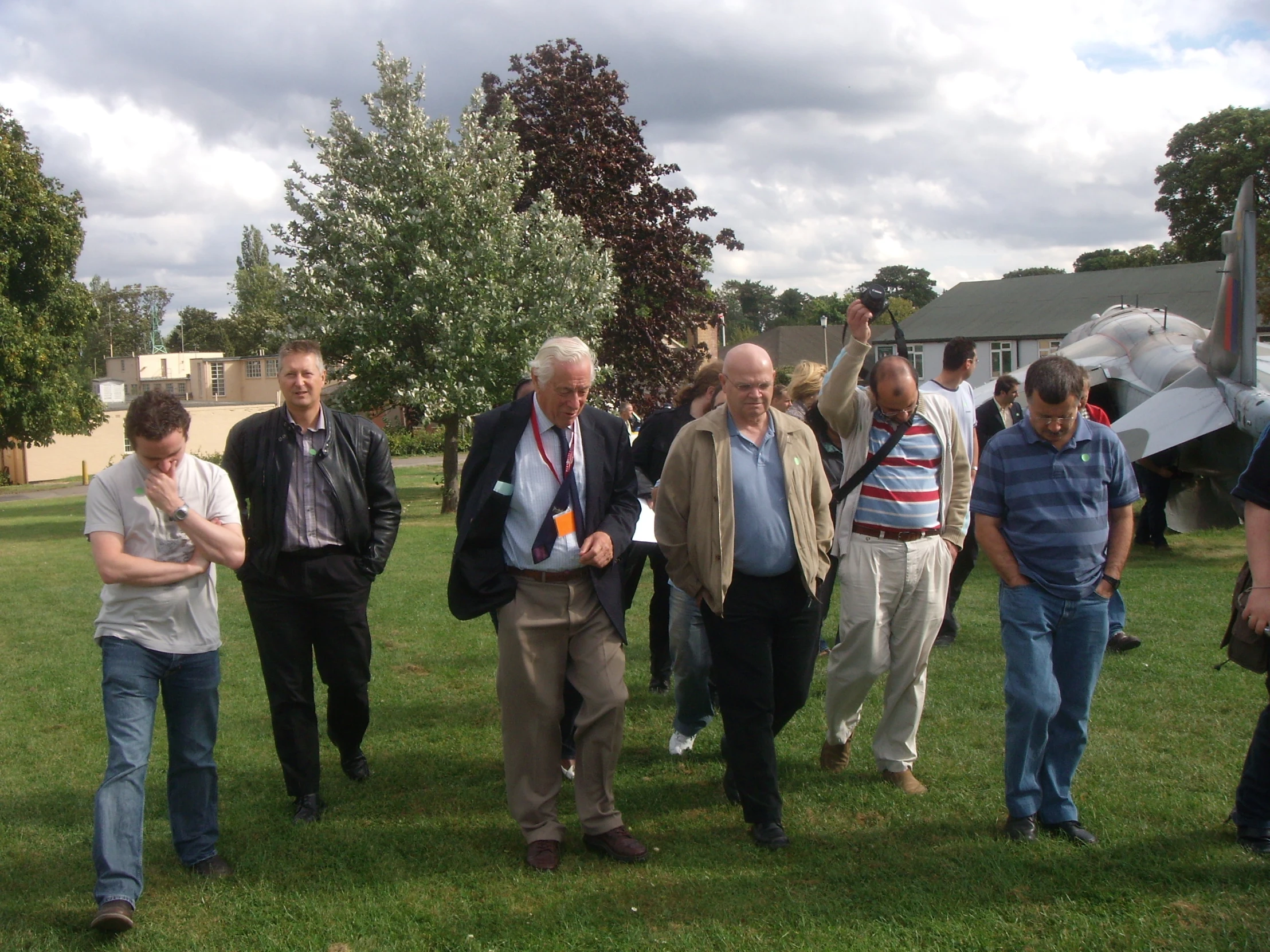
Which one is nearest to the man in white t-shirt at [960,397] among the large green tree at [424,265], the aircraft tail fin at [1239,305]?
the aircraft tail fin at [1239,305]

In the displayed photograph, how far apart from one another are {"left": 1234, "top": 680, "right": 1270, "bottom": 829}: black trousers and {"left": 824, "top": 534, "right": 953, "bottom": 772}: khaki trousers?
1.37 metres

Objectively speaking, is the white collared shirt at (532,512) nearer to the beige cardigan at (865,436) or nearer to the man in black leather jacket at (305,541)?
the man in black leather jacket at (305,541)

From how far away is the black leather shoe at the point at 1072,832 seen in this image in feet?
14.1

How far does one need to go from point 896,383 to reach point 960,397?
2.05m

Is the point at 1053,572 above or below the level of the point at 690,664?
above

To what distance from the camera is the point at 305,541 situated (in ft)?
15.7

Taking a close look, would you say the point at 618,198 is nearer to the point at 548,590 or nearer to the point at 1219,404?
the point at 1219,404

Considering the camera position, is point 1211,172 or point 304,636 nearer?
point 304,636

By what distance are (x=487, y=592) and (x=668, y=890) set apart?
1.39 metres

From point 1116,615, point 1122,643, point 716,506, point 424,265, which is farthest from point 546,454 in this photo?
point 424,265

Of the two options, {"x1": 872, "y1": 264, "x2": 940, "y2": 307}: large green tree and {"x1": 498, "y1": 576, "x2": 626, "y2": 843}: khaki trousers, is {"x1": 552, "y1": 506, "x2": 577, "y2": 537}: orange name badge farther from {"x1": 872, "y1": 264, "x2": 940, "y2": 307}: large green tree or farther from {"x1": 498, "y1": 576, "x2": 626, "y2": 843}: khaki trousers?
{"x1": 872, "y1": 264, "x2": 940, "y2": 307}: large green tree

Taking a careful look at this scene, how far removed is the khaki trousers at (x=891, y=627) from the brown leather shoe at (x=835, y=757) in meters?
0.20

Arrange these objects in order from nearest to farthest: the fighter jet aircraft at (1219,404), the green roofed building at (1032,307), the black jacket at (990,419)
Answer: the black jacket at (990,419), the fighter jet aircraft at (1219,404), the green roofed building at (1032,307)

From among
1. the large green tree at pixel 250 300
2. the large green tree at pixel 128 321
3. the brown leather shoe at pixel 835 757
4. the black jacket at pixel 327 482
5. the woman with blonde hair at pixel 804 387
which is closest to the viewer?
the black jacket at pixel 327 482
